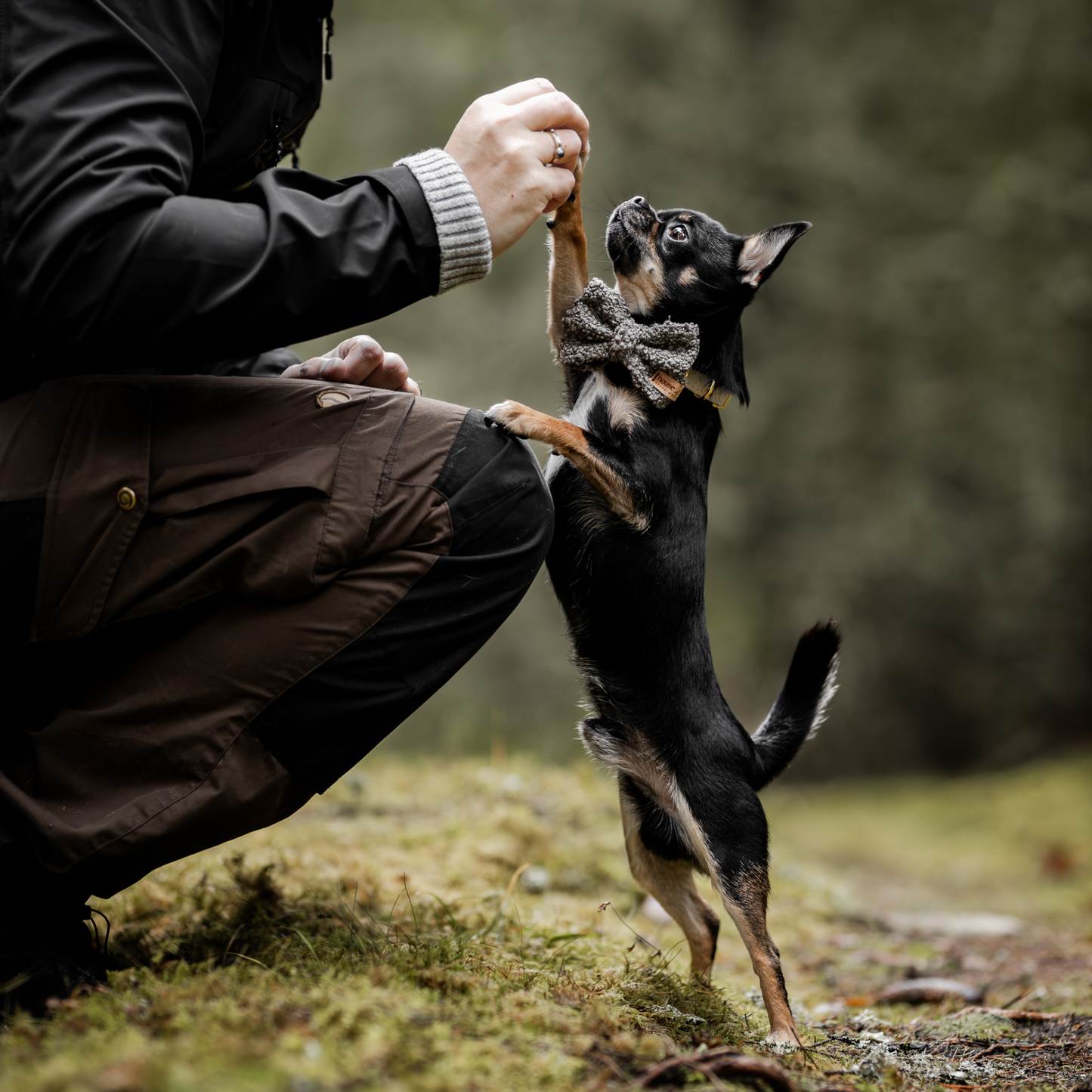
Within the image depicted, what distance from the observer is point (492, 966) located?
1.91 metres

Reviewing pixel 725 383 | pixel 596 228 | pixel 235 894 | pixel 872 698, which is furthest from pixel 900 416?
pixel 235 894

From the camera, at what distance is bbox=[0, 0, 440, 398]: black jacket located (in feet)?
4.50

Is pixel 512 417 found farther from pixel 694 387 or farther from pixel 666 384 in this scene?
pixel 694 387

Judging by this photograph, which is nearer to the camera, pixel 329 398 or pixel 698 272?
pixel 329 398

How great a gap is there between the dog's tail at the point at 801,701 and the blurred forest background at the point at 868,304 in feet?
13.6

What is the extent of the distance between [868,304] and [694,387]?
19.2 feet

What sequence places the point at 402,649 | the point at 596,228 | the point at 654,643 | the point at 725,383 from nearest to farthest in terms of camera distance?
the point at 402,649
the point at 654,643
the point at 725,383
the point at 596,228

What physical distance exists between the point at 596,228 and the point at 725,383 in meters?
4.24

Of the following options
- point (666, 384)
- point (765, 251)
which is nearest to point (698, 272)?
point (765, 251)

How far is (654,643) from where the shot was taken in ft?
7.43

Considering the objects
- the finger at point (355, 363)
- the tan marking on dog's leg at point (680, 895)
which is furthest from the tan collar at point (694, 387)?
the tan marking on dog's leg at point (680, 895)

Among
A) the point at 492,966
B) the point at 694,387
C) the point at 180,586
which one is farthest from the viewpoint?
the point at 694,387

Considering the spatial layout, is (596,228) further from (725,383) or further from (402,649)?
(402,649)

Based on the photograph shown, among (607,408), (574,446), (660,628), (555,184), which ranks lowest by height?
(660,628)
